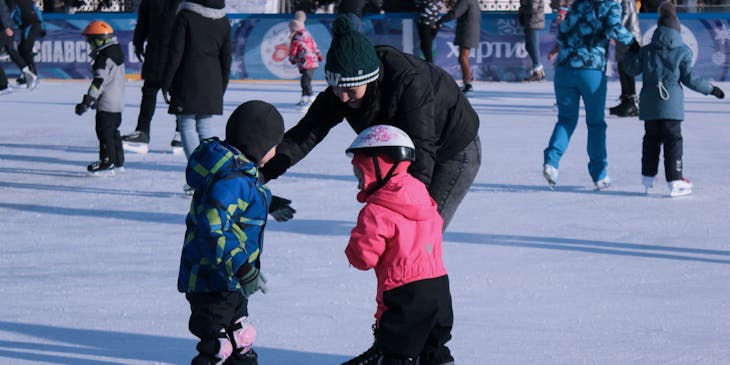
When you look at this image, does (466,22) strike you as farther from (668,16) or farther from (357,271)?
(357,271)

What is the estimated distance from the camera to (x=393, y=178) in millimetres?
3756

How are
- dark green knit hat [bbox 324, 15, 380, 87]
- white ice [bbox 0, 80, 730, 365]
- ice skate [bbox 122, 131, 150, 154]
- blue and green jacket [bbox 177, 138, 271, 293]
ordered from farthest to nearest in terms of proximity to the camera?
1. ice skate [bbox 122, 131, 150, 154]
2. white ice [bbox 0, 80, 730, 365]
3. dark green knit hat [bbox 324, 15, 380, 87]
4. blue and green jacket [bbox 177, 138, 271, 293]

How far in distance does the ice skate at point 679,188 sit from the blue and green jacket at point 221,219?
498 cm

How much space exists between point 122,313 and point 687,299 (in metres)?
2.67

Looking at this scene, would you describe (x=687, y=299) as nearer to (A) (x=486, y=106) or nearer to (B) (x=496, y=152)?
(B) (x=496, y=152)

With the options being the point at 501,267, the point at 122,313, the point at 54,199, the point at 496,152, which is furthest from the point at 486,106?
the point at 122,313

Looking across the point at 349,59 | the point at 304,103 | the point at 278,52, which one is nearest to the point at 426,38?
the point at 278,52

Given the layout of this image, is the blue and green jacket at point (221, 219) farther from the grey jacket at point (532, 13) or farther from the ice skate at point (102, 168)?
the grey jacket at point (532, 13)

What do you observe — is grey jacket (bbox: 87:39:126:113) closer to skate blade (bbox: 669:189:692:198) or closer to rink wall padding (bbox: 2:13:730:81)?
skate blade (bbox: 669:189:692:198)

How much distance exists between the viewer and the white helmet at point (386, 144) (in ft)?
12.2

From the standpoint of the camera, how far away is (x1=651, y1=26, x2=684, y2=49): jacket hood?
792 cm

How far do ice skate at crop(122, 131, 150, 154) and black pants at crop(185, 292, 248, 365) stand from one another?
6540mm

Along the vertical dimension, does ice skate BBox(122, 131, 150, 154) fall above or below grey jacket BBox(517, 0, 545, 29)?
below

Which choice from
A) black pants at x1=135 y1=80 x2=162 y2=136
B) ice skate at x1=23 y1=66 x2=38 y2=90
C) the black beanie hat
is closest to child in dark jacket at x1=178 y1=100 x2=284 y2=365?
the black beanie hat
